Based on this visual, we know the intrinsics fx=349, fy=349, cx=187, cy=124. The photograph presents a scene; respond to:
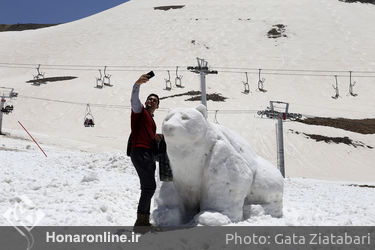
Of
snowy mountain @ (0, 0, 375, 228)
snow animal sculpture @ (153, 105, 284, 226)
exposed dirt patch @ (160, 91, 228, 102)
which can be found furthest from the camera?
exposed dirt patch @ (160, 91, 228, 102)

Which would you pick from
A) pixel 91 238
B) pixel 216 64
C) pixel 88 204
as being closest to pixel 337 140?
pixel 216 64

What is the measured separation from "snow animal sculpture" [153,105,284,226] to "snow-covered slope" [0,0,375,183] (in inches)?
587

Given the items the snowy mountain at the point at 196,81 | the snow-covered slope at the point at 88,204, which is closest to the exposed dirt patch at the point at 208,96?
the snowy mountain at the point at 196,81

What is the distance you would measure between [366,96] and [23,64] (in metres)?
40.8

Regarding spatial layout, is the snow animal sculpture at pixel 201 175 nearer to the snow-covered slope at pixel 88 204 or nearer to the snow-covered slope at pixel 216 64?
the snow-covered slope at pixel 88 204

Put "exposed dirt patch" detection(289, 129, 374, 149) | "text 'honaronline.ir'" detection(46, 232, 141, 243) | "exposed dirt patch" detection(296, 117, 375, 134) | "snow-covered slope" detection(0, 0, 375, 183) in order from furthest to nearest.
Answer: "exposed dirt patch" detection(296, 117, 375, 134)
"exposed dirt patch" detection(289, 129, 374, 149)
"snow-covered slope" detection(0, 0, 375, 183)
"text 'honaronline.ir'" detection(46, 232, 141, 243)

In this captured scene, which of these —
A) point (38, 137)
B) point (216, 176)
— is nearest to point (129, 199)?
point (216, 176)

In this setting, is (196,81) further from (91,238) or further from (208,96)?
(91,238)

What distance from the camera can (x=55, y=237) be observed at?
12.0 feet

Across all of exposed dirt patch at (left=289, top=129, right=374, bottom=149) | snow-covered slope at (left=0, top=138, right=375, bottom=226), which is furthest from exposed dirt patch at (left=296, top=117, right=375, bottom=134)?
snow-covered slope at (left=0, top=138, right=375, bottom=226)

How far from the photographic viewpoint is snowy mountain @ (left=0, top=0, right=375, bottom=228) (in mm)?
10676

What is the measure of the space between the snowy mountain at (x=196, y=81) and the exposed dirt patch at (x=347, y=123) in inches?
40.5

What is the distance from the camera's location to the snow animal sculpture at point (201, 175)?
4.44 m

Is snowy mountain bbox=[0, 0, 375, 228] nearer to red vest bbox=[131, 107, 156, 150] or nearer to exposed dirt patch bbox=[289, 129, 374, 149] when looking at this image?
exposed dirt patch bbox=[289, 129, 374, 149]
